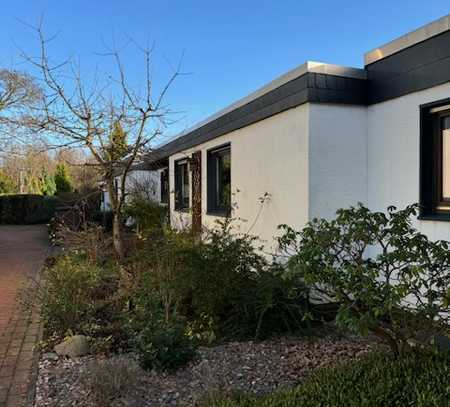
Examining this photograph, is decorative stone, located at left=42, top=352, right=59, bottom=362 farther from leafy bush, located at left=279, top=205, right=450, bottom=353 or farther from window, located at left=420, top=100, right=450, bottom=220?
window, located at left=420, top=100, right=450, bottom=220

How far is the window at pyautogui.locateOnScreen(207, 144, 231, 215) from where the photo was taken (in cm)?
843

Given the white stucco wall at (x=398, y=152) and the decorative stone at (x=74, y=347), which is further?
the white stucco wall at (x=398, y=152)

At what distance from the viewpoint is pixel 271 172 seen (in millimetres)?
6145

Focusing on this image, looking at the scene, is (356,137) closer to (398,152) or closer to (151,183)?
(398,152)

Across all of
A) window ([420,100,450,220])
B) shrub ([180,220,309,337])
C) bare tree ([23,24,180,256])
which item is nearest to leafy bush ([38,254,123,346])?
shrub ([180,220,309,337])

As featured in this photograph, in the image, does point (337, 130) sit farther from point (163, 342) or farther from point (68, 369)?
A: point (68, 369)

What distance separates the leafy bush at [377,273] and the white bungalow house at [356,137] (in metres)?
1.53

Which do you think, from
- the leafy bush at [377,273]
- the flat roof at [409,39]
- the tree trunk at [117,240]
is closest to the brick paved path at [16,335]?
the tree trunk at [117,240]

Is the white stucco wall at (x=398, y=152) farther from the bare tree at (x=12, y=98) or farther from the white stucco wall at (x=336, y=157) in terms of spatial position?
the bare tree at (x=12, y=98)

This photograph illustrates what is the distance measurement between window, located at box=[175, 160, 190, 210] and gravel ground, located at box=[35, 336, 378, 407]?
7761 mm

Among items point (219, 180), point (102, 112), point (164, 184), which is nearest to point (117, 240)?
point (102, 112)

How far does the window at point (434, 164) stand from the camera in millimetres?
4418

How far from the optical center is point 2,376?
3.54 metres

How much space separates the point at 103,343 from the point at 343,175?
3330mm
